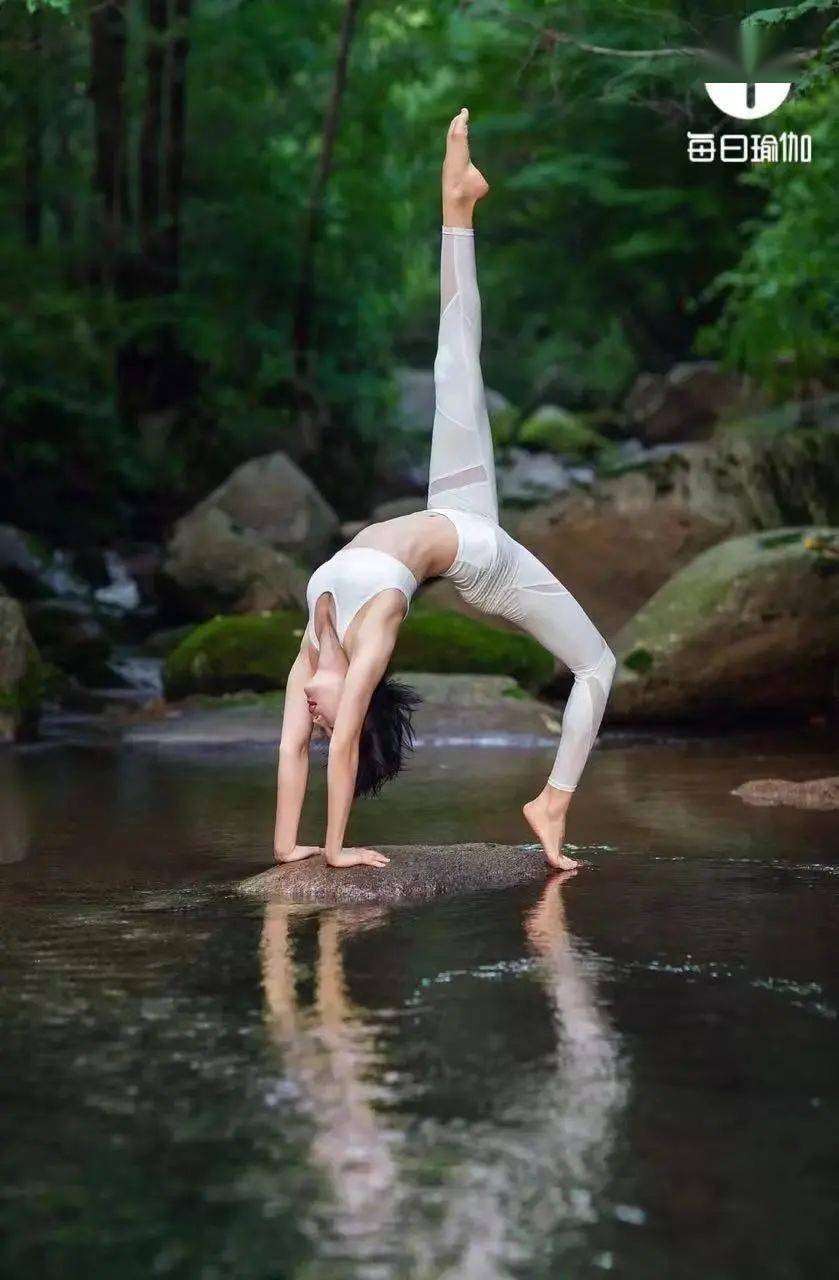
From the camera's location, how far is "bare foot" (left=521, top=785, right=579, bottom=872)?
7.30 meters

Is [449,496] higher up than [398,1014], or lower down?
higher up

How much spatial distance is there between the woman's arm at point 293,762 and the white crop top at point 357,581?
0.17 metres

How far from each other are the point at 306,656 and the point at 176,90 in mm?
21634

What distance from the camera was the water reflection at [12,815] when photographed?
26.6 ft

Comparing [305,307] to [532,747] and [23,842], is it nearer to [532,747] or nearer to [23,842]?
[532,747]

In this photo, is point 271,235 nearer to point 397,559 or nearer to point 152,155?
point 152,155

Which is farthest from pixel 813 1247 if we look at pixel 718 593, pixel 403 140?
pixel 403 140

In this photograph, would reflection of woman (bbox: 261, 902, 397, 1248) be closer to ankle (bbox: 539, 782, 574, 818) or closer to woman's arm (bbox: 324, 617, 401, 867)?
woman's arm (bbox: 324, 617, 401, 867)

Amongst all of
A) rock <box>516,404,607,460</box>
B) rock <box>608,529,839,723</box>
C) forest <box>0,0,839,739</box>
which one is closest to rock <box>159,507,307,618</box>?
forest <box>0,0,839,739</box>

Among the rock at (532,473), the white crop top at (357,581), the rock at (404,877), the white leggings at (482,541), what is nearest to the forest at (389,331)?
the rock at (532,473)

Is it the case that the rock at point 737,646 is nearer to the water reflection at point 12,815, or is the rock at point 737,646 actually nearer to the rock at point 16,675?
the rock at point 16,675

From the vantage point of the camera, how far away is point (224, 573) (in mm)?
19266

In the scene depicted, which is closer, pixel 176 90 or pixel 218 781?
pixel 218 781

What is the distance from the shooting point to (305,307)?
95.7 ft
